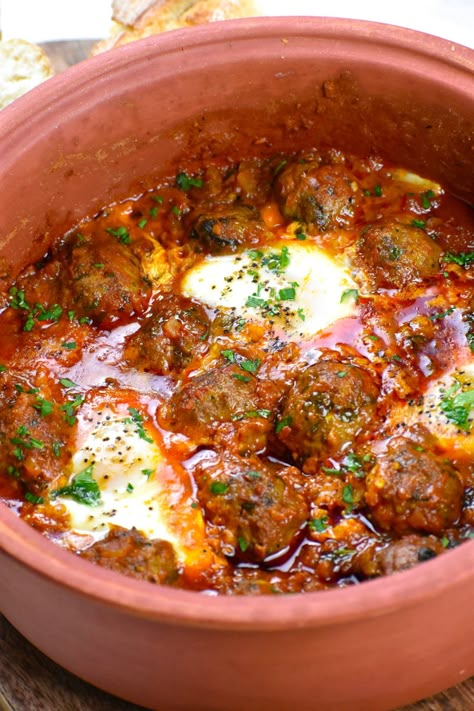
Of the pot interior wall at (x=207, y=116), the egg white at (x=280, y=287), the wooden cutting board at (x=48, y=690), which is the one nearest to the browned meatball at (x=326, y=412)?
the egg white at (x=280, y=287)

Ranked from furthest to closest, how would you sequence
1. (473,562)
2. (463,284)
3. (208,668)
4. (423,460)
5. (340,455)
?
(463,284)
(340,455)
(423,460)
(208,668)
(473,562)

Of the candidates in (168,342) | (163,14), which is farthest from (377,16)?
(168,342)

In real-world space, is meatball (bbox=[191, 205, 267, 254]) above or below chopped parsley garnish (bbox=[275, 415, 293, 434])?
above

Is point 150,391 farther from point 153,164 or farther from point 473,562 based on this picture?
point 473,562

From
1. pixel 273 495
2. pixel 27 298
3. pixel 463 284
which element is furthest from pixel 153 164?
pixel 273 495

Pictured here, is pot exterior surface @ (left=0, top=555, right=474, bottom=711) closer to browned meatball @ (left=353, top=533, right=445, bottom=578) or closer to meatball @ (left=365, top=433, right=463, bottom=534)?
browned meatball @ (left=353, top=533, right=445, bottom=578)

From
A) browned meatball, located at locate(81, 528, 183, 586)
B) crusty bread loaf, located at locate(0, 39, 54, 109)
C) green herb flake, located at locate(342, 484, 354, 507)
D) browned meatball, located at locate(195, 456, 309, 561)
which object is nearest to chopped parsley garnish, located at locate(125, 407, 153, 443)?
browned meatball, located at locate(195, 456, 309, 561)

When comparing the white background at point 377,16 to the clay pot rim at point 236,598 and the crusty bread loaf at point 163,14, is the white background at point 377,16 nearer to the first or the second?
the crusty bread loaf at point 163,14
